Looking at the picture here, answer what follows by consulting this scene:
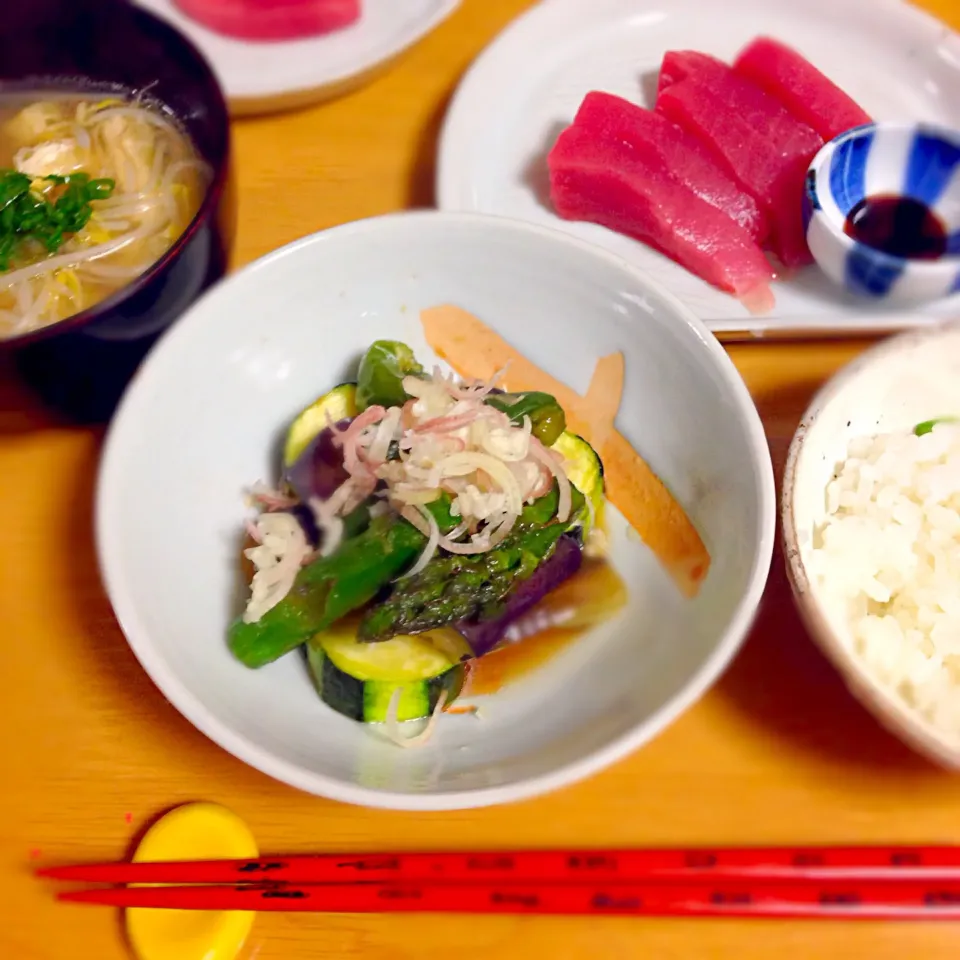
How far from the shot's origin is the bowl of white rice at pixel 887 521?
3.28ft

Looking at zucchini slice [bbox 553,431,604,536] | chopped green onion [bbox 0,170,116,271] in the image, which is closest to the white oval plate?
chopped green onion [bbox 0,170,116,271]

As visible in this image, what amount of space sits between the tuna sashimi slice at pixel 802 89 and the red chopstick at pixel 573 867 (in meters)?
1.32

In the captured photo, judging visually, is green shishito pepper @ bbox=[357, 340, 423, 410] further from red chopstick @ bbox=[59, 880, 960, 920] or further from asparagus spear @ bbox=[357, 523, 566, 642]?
red chopstick @ bbox=[59, 880, 960, 920]

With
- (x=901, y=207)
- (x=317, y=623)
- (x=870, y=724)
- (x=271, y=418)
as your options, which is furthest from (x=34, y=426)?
(x=901, y=207)

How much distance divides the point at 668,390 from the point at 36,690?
98cm

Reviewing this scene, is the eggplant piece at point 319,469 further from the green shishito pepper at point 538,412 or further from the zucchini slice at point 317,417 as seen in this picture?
the green shishito pepper at point 538,412

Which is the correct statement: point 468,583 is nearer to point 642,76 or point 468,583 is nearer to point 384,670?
point 384,670

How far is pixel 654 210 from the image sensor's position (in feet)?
4.90

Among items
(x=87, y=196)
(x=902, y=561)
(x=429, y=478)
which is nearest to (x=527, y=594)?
(x=429, y=478)

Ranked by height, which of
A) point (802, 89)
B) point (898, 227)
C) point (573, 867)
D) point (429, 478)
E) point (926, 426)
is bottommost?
point (573, 867)

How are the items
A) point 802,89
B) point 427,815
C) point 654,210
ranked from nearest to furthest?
point 427,815 → point 654,210 → point 802,89

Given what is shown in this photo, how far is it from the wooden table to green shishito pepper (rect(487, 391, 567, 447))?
1.25 feet

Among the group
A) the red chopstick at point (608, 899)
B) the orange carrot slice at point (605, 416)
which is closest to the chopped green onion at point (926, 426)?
the orange carrot slice at point (605, 416)

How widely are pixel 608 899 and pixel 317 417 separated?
2.45ft
